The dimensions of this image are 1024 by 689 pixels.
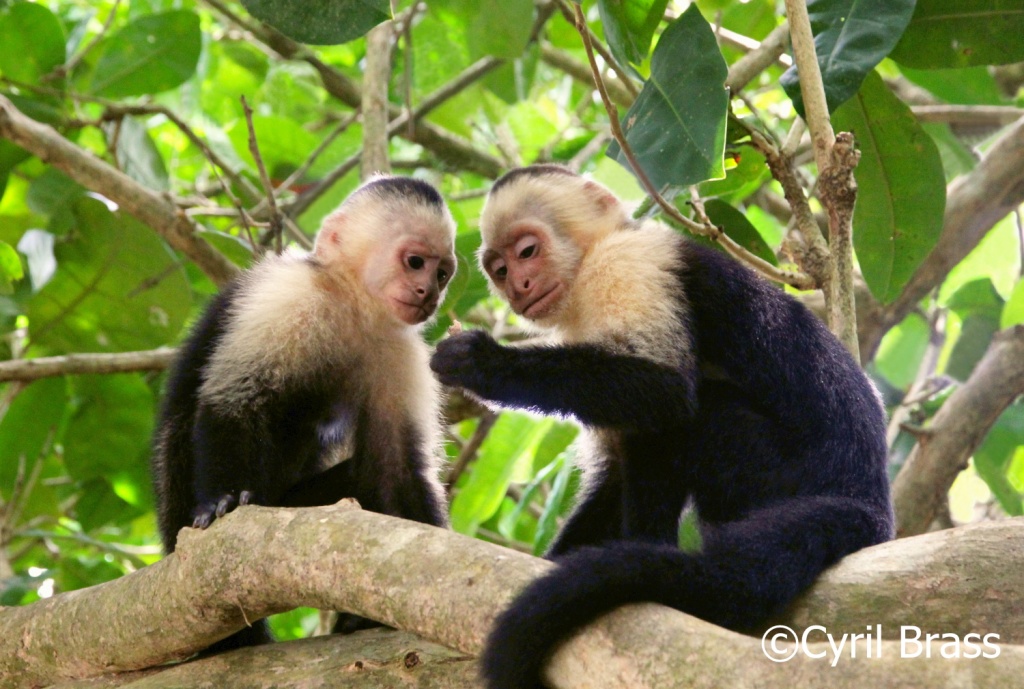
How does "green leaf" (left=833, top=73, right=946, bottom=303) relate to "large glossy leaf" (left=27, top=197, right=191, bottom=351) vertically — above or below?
above

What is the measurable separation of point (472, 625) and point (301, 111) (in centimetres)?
434

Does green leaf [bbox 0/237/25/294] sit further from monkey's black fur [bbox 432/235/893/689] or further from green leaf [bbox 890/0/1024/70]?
green leaf [bbox 890/0/1024/70]

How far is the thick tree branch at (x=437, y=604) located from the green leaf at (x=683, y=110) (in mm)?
1046

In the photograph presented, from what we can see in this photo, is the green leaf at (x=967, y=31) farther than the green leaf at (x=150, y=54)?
No

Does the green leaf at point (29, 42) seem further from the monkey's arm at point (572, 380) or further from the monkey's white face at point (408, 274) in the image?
the monkey's arm at point (572, 380)

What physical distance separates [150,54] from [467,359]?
2296 millimetres

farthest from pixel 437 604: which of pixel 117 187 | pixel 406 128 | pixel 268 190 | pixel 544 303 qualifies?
pixel 406 128

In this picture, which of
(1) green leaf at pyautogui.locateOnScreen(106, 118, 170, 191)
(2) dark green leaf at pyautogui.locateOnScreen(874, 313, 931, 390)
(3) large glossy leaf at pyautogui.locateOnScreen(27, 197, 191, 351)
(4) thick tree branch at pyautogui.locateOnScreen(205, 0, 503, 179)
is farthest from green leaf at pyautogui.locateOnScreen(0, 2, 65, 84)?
(2) dark green leaf at pyautogui.locateOnScreen(874, 313, 931, 390)

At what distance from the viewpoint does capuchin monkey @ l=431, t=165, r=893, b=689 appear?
2.36 metres

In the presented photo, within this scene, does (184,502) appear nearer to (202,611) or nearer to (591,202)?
(202,611)

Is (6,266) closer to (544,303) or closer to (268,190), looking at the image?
(268,190)

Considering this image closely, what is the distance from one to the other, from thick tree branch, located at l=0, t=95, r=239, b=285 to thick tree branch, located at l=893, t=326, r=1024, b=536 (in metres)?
2.49

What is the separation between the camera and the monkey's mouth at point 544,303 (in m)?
2.97

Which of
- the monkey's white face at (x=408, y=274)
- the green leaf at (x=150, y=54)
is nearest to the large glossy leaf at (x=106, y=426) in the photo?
the green leaf at (x=150, y=54)
